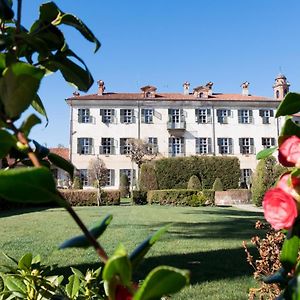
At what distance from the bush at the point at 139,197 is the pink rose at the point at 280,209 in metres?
20.4

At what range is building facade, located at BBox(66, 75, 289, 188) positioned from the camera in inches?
1145

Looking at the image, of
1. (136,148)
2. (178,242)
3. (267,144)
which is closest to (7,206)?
(136,148)

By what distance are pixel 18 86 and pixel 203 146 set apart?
2947 cm

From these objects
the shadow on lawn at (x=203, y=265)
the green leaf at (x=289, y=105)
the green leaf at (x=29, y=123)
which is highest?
the green leaf at (x=289, y=105)

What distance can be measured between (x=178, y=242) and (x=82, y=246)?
7003 mm

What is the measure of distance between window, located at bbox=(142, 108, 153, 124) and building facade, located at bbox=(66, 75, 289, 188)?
7 centimetres

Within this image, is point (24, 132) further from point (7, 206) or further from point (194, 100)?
point (194, 100)

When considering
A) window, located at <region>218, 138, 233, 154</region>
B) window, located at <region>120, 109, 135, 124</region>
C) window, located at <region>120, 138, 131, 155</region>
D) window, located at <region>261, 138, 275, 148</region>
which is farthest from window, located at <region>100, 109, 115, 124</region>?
window, located at <region>261, 138, 275, 148</region>

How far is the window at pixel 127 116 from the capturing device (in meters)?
29.4

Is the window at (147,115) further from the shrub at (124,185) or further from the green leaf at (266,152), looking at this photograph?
the green leaf at (266,152)

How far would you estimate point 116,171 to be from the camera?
29.2 m

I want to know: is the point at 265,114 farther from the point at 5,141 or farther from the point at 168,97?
the point at 5,141

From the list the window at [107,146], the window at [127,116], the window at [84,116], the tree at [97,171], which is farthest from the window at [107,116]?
the tree at [97,171]

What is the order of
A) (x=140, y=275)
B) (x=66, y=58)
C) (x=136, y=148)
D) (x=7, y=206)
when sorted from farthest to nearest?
(x=136, y=148) → (x=7, y=206) → (x=140, y=275) → (x=66, y=58)
